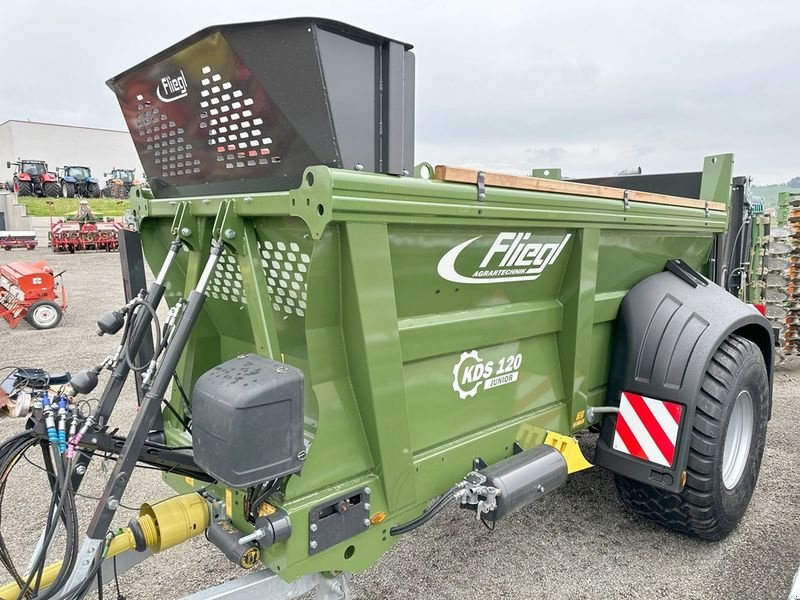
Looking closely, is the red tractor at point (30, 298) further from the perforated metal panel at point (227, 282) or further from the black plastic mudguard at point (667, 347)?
the black plastic mudguard at point (667, 347)

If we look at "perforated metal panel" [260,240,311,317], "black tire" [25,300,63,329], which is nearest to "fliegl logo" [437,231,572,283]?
"perforated metal panel" [260,240,311,317]

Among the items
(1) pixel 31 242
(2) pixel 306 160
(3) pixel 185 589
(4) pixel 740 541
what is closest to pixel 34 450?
(3) pixel 185 589

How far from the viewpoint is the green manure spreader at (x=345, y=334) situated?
5.71ft

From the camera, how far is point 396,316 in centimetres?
197

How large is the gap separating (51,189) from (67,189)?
4.75 feet

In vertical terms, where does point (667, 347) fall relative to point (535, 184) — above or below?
below

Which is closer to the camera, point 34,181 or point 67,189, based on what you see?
point 34,181

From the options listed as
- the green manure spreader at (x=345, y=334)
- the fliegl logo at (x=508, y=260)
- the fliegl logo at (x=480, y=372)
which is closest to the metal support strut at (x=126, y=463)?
the green manure spreader at (x=345, y=334)

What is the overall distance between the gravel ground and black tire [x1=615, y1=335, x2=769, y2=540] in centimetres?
19

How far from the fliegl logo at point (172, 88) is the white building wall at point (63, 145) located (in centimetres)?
5119

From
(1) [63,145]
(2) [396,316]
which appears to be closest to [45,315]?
(2) [396,316]

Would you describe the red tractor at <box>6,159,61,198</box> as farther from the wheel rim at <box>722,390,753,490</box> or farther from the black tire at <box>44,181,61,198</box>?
the wheel rim at <box>722,390,753,490</box>

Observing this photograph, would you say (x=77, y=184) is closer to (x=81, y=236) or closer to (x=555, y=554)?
(x=81, y=236)

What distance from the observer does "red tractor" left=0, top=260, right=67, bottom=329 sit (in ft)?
27.5
